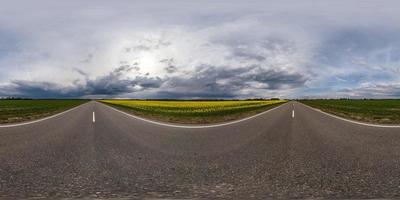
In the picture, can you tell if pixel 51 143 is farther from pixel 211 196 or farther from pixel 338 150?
pixel 338 150

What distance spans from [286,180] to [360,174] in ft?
5.18

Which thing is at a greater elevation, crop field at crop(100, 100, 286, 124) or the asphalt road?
crop field at crop(100, 100, 286, 124)

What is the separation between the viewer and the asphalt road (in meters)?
5.77

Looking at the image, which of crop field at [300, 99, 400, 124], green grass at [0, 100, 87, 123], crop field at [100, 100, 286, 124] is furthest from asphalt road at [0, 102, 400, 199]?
green grass at [0, 100, 87, 123]

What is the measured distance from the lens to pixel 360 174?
700cm

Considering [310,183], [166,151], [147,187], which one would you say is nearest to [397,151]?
[310,183]

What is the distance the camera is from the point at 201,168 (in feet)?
25.6

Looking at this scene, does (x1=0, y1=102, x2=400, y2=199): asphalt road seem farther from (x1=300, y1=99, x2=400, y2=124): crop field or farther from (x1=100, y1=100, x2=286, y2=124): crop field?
(x1=300, y1=99, x2=400, y2=124): crop field

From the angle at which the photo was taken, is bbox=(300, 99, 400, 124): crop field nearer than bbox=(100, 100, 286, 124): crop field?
No

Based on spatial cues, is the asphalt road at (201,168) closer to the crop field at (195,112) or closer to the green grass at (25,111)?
the crop field at (195,112)

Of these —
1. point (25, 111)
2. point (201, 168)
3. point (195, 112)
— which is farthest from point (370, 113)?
point (25, 111)

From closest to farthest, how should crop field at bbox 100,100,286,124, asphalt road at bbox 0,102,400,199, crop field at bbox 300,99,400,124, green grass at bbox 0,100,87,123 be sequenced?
1. asphalt road at bbox 0,102,400,199
2. crop field at bbox 100,100,286,124
3. crop field at bbox 300,99,400,124
4. green grass at bbox 0,100,87,123

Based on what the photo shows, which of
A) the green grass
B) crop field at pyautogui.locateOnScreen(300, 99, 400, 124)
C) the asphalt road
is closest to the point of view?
the asphalt road

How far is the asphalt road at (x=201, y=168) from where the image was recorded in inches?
227
